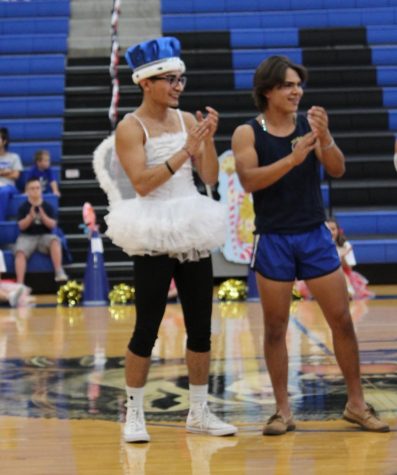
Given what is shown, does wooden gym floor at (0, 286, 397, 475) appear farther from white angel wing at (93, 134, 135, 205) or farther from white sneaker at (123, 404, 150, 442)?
white angel wing at (93, 134, 135, 205)

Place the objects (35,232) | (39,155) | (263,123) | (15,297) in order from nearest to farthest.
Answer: (263,123), (15,297), (35,232), (39,155)

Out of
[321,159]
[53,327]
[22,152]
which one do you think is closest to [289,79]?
[321,159]

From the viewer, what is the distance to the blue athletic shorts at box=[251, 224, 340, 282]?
4.62m

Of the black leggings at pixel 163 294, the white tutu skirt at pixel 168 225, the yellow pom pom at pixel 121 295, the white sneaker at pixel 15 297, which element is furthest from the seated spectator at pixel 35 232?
the black leggings at pixel 163 294

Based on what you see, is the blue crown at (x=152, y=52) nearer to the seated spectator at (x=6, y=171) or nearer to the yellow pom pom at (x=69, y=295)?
the yellow pom pom at (x=69, y=295)

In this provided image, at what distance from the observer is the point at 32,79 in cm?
1532

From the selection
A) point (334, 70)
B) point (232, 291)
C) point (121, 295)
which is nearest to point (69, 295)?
point (121, 295)

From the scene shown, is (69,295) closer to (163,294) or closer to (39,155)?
(39,155)

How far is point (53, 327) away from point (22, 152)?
5.33 metres

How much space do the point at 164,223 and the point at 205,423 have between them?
83cm

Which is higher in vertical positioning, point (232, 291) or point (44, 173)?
point (44, 173)

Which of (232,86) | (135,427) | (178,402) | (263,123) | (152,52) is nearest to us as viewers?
(135,427)

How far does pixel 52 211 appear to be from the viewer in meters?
12.0

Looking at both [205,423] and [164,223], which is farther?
[205,423]
